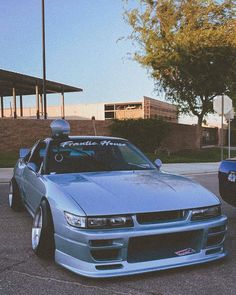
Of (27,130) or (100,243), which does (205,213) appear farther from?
(27,130)

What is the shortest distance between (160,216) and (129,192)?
457 mm

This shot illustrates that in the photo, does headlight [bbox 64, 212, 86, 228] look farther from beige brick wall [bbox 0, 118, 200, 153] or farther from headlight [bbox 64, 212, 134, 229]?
beige brick wall [bbox 0, 118, 200, 153]

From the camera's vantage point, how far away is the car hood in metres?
3.94

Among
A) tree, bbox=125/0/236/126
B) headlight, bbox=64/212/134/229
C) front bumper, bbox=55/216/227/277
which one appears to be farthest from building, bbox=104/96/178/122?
headlight, bbox=64/212/134/229

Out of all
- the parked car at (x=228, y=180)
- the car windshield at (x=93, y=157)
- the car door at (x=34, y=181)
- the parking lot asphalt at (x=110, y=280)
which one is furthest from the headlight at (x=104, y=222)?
the parked car at (x=228, y=180)

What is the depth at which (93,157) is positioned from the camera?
219 inches

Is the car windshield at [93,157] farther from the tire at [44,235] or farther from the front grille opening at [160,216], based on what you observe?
the front grille opening at [160,216]

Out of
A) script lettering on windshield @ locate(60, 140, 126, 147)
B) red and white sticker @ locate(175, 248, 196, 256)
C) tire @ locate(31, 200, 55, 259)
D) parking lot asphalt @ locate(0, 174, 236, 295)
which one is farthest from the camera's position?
script lettering on windshield @ locate(60, 140, 126, 147)

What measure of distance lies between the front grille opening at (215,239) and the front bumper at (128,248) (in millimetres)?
25

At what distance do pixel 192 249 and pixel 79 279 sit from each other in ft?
3.67

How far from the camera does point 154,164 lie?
5.91 metres

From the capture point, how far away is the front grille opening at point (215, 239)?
4172mm

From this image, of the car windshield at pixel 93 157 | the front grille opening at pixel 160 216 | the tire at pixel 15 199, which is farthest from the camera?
the tire at pixel 15 199

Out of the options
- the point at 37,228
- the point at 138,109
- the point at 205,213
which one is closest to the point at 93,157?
the point at 37,228
